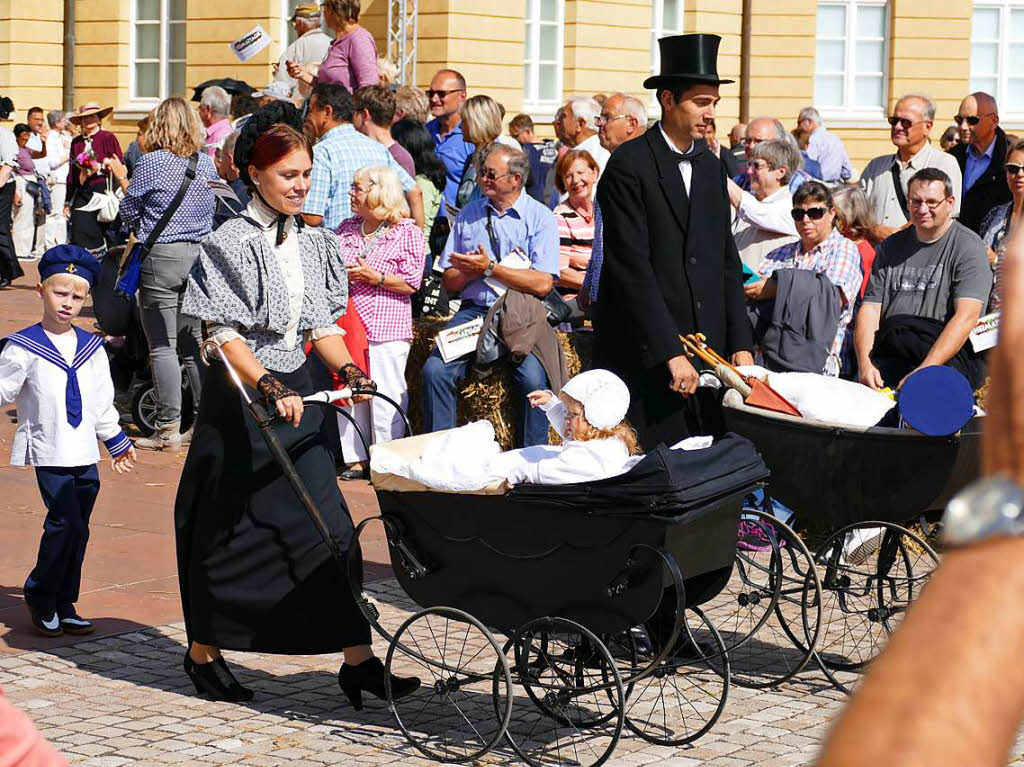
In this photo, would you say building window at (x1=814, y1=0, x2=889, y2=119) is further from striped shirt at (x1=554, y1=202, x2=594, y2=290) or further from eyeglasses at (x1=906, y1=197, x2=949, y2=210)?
eyeglasses at (x1=906, y1=197, x2=949, y2=210)

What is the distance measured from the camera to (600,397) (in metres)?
5.21

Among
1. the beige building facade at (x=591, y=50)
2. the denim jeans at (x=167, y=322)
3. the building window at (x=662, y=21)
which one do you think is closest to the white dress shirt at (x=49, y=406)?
the denim jeans at (x=167, y=322)

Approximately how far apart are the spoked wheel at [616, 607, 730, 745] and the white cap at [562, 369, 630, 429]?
636mm

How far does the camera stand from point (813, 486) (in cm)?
595

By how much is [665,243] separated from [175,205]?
448cm

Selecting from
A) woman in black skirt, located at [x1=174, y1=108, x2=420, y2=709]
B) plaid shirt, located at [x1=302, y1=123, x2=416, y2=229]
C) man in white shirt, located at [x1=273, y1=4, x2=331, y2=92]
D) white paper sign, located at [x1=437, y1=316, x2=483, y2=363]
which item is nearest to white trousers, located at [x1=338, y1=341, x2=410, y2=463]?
white paper sign, located at [x1=437, y1=316, x2=483, y2=363]

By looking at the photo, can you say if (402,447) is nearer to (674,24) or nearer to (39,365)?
(39,365)

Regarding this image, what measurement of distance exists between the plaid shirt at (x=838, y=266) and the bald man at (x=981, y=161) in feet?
6.44

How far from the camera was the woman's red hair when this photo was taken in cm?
544

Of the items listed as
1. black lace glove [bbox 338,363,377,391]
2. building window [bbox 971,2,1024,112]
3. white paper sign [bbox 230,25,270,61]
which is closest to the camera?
black lace glove [bbox 338,363,377,391]

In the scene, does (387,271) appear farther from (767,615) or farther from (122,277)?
(767,615)

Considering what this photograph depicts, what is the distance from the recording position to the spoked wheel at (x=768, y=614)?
19.1 ft

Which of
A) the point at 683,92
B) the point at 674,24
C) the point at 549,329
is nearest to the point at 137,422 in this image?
the point at 549,329

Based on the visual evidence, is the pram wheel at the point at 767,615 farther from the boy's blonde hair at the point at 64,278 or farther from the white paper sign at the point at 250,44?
the white paper sign at the point at 250,44
